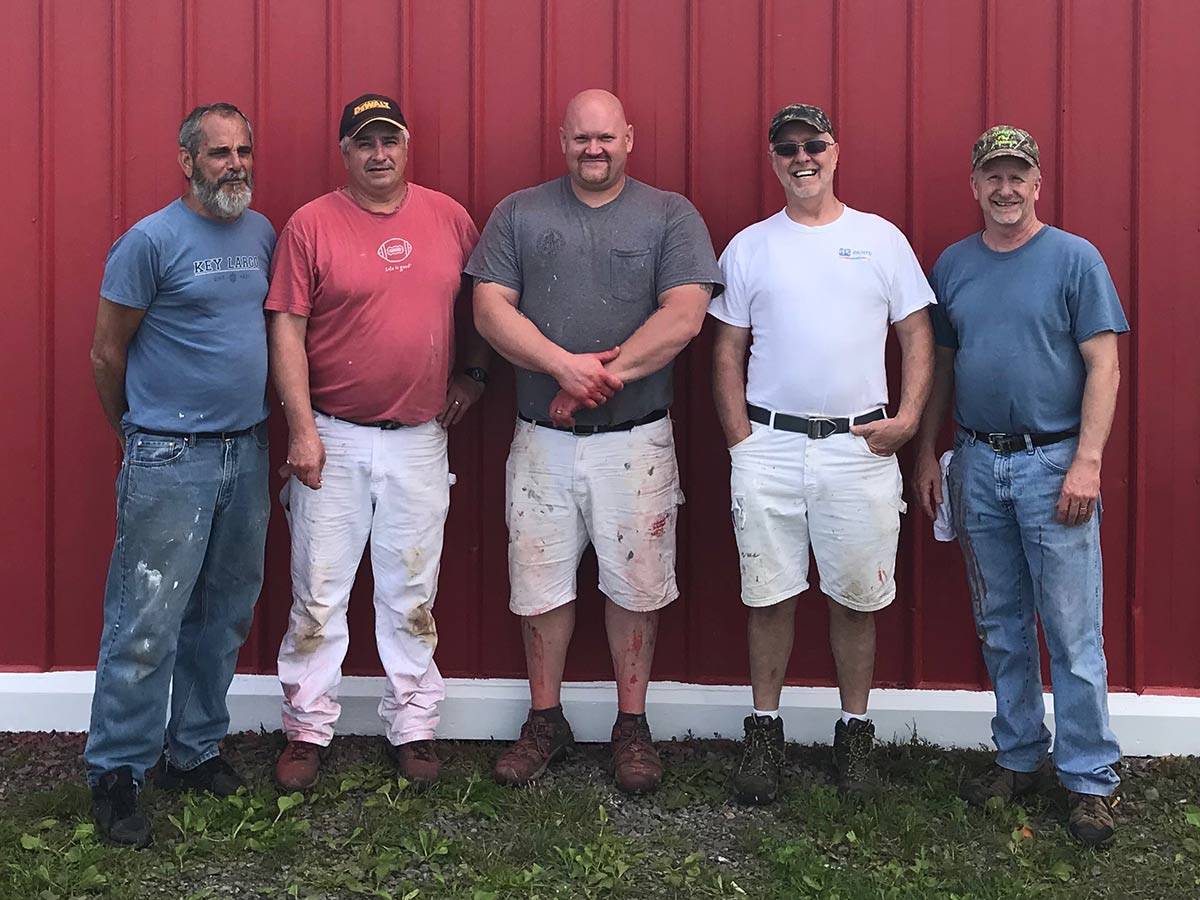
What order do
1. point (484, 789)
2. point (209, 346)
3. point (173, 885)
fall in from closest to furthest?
point (173, 885), point (209, 346), point (484, 789)

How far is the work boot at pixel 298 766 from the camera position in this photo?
372cm

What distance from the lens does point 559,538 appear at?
3.85m

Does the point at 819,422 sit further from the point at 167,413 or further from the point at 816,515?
the point at 167,413

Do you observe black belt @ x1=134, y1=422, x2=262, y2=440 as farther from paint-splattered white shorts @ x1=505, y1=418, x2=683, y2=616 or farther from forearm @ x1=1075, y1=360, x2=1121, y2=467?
forearm @ x1=1075, y1=360, x2=1121, y2=467

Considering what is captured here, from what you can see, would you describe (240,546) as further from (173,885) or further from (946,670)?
(946,670)

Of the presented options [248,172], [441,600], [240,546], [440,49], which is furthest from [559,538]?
[440,49]

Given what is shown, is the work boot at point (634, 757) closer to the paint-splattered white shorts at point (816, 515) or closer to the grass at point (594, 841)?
the grass at point (594, 841)

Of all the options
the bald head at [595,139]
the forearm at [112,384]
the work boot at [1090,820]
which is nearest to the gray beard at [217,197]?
the forearm at [112,384]

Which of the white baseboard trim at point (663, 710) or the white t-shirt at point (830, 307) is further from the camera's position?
the white baseboard trim at point (663, 710)

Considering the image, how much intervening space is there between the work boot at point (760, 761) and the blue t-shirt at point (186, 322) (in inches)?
74.2

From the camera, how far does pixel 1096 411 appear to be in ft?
11.1

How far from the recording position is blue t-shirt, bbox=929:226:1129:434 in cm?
341

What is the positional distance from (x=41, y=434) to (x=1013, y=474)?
338cm

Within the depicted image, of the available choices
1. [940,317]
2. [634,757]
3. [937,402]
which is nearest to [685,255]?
[940,317]
